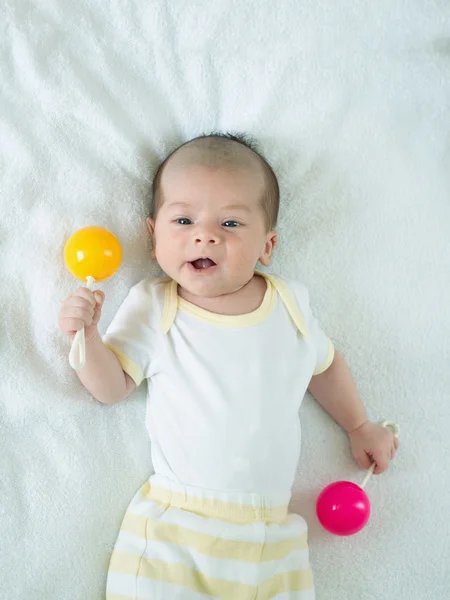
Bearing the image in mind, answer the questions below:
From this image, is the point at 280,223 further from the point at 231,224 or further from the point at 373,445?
the point at 373,445

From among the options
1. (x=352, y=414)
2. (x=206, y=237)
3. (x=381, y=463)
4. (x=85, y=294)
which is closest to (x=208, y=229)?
(x=206, y=237)

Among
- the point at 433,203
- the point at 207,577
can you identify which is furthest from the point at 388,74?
the point at 207,577

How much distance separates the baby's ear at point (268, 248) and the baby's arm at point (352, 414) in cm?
25

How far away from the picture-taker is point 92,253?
130 cm

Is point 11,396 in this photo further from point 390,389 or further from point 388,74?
point 388,74

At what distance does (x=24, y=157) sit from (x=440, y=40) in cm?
95

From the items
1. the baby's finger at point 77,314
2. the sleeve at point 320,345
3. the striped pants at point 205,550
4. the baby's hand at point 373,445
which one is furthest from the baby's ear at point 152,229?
the baby's hand at point 373,445

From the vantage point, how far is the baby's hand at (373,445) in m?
1.50

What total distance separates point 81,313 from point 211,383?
0.91 ft

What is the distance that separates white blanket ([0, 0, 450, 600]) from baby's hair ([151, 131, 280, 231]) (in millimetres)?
35

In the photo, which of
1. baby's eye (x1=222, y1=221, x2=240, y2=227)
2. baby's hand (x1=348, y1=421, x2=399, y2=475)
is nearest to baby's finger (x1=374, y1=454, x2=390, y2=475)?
baby's hand (x1=348, y1=421, x2=399, y2=475)

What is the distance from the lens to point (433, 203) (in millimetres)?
1600

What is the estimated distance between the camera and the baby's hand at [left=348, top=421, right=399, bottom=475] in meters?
1.50

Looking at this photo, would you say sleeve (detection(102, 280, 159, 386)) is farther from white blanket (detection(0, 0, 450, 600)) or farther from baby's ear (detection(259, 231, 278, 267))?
baby's ear (detection(259, 231, 278, 267))
